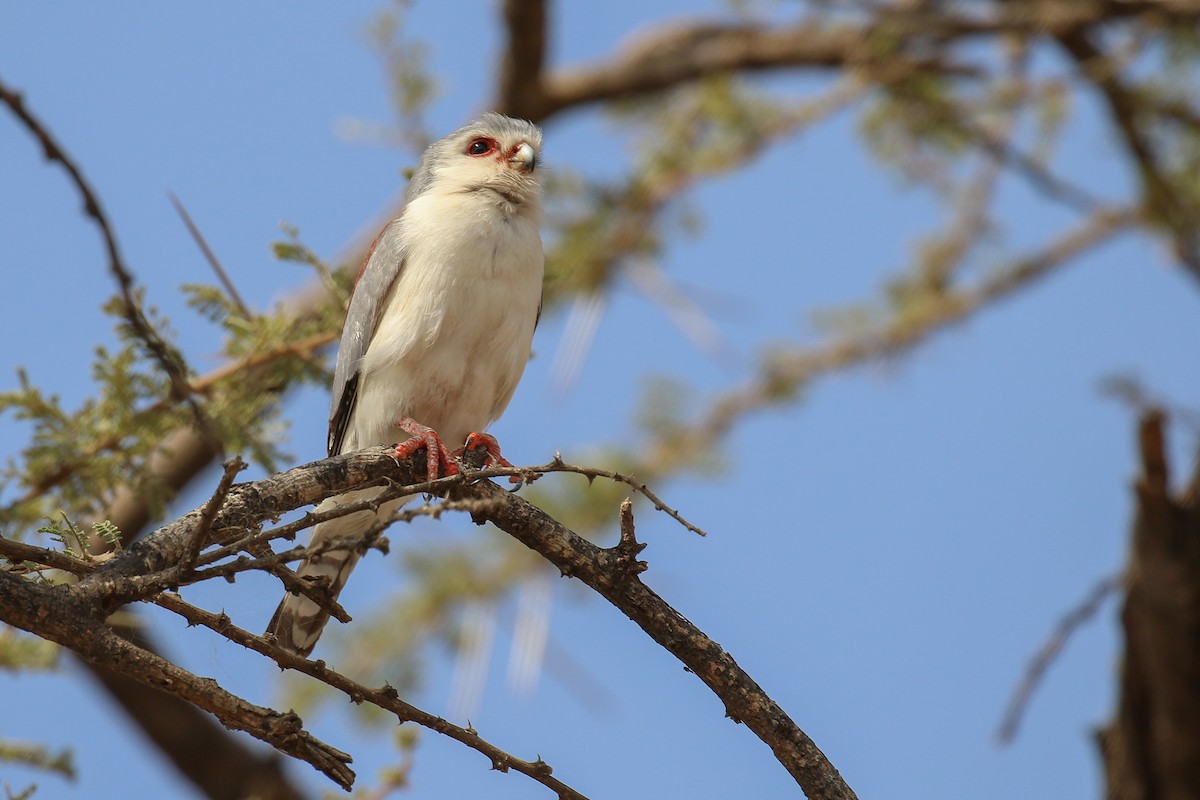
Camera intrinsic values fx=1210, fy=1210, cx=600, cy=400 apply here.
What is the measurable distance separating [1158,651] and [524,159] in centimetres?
319

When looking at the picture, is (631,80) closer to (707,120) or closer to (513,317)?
(707,120)

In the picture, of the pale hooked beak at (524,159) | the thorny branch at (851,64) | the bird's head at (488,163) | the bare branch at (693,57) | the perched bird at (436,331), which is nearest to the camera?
the perched bird at (436,331)

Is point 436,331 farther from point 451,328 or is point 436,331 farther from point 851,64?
point 851,64

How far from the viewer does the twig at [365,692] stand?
8.52 feet

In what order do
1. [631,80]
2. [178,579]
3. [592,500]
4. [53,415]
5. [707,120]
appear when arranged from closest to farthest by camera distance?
[178,579], [53,415], [592,500], [707,120], [631,80]

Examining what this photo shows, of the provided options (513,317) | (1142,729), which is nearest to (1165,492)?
(1142,729)

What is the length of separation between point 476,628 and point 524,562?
1.42 ft

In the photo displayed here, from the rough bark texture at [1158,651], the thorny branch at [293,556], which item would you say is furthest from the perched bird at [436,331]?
the rough bark texture at [1158,651]

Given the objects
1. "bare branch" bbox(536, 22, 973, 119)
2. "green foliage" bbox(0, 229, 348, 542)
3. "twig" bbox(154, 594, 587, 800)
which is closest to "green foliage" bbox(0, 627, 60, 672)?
"green foliage" bbox(0, 229, 348, 542)

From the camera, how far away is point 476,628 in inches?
255

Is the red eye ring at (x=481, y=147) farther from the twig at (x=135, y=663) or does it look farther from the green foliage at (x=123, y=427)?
the twig at (x=135, y=663)

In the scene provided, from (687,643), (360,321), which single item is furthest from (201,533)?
(360,321)

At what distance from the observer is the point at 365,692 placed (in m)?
2.71

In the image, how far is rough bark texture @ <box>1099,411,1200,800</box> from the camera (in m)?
3.27
